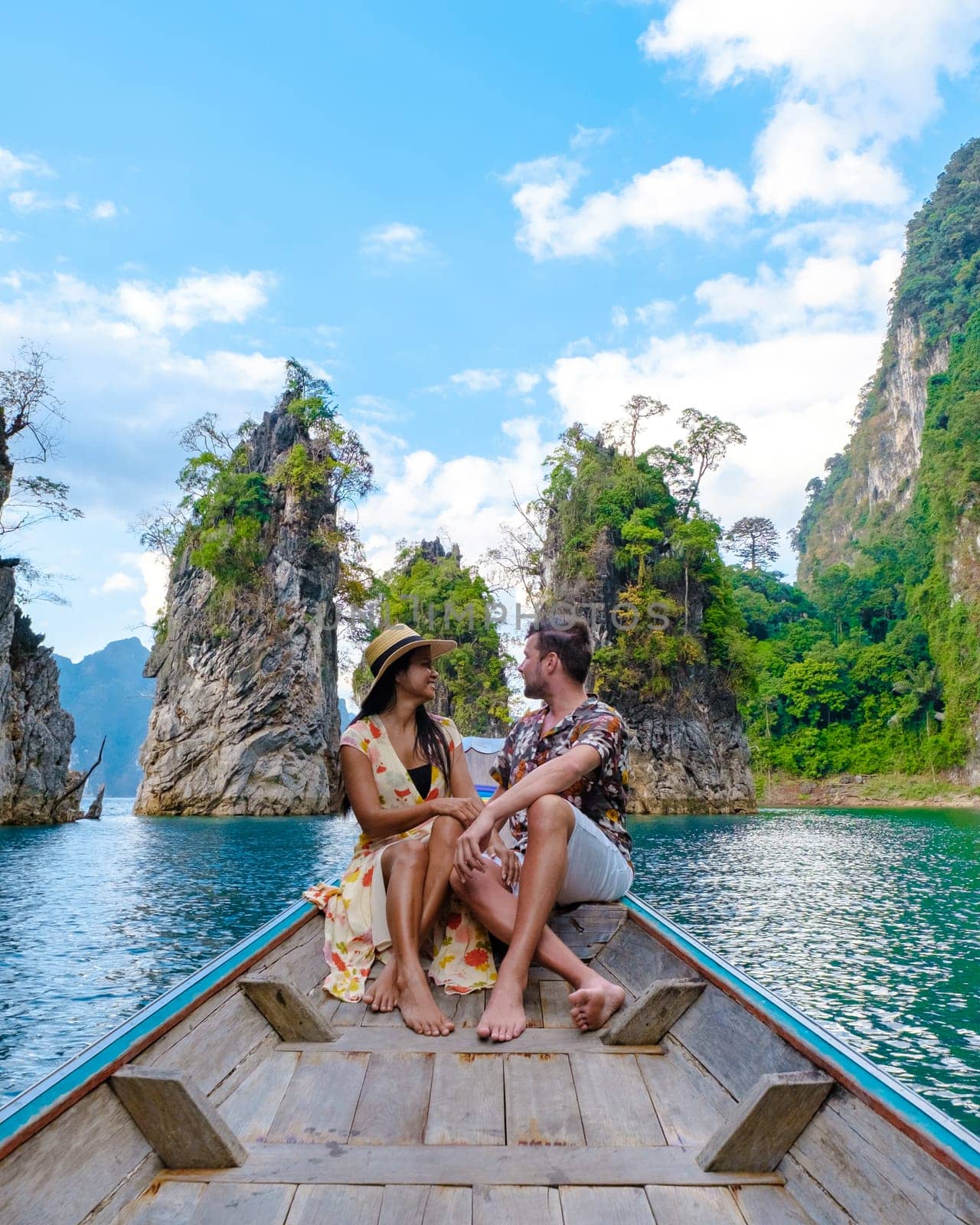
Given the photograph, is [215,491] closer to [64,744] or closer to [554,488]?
[64,744]

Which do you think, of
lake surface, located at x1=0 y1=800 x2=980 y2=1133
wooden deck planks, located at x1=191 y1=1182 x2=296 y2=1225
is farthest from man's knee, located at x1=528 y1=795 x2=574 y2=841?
lake surface, located at x1=0 y1=800 x2=980 y2=1133

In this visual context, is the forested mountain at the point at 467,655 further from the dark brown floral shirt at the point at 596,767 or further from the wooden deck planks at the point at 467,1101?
the wooden deck planks at the point at 467,1101

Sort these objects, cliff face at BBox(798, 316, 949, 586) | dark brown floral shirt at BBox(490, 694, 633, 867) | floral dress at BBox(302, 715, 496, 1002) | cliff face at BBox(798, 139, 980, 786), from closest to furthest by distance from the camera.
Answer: floral dress at BBox(302, 715, 496, 1002)
dark brown floral shirt at BBox(490, 694, 633, 867)
cliff face at BBox(798, 139, 980, 786)
cliff face at BBox(798, 316, 949, 586)

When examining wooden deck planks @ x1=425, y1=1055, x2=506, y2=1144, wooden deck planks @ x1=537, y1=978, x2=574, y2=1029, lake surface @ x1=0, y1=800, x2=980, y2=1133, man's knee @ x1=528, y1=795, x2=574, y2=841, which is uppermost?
man's knee @ x1=528, y1=795, x2=574, y2=841

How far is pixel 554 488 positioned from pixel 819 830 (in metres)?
16.5

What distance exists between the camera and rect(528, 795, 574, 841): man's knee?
8.43 feet

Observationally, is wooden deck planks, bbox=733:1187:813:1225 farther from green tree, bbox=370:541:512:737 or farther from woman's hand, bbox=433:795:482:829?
green tree, bbox=370:541:512:737

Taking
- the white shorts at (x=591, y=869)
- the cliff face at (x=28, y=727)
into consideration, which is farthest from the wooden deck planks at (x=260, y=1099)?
the cliff face at (x=28, y=727)

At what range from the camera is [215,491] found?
88.9 ft

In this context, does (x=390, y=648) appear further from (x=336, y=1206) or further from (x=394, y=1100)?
(x=336, y=1206)

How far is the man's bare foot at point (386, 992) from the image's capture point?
253 cm

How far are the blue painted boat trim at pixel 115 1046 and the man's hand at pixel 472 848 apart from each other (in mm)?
703

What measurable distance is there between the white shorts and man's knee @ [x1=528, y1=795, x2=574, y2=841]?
4 centimetres

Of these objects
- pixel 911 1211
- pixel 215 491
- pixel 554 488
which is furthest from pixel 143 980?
pixel 554 488
